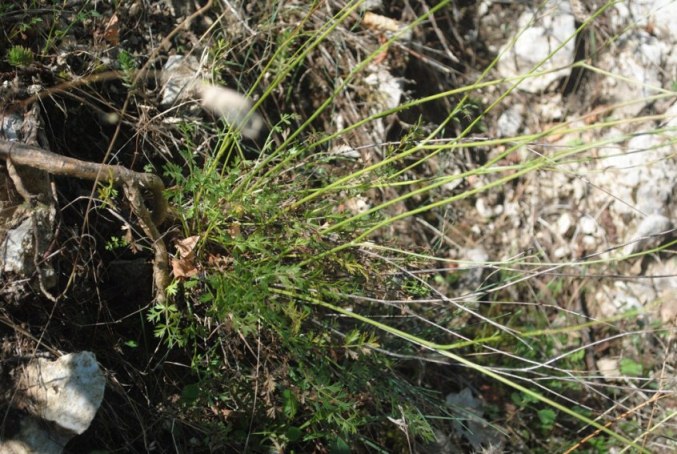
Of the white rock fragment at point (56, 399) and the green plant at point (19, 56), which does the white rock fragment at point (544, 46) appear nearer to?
the green plant at point (19, 56)

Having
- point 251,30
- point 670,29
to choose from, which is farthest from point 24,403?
point 670,29

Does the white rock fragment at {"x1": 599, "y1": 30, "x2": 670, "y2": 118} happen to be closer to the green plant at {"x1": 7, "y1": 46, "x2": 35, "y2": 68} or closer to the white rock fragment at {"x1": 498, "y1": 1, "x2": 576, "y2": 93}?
the white rock fragment at {"x1": 498, "y1": 1, "x2": 576, "y2": 93}

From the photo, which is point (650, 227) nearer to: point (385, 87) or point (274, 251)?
point (385, 87)

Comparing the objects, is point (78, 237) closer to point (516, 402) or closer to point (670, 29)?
point (516, 402)

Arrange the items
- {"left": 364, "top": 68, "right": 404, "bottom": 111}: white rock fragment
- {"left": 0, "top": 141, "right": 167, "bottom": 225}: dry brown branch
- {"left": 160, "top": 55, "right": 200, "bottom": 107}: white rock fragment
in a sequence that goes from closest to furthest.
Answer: {"left": 0, "top": 141, "right": 167, "bottom": 225}: dry brown branch
{"left": 160, "top": 55, "right": 200, "bottom": 107}: white rock fragment
{"left": 364, "top": 68, "right": 404, "bottom": 111}: white rock fragment

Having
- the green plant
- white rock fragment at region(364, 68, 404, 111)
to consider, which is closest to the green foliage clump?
the green plant

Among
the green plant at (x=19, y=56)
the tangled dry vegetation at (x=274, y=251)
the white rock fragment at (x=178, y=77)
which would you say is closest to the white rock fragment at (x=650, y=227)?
the tangled dry vegetation at (x=274, y=251)

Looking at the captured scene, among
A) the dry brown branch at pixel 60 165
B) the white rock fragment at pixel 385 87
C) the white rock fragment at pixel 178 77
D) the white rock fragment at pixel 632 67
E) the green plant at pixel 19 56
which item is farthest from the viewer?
the white rock fragment at pixel 632 67

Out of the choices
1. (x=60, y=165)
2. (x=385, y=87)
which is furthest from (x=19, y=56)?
(x=385, y=87)

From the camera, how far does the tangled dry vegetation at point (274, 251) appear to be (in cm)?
194

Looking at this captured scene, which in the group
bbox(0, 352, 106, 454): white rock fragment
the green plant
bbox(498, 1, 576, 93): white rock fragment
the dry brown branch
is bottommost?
bbox(0, 352, 106, 454): white rock fragment

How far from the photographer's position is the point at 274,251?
82.1 inches

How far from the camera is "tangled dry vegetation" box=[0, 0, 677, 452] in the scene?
1.94 meters

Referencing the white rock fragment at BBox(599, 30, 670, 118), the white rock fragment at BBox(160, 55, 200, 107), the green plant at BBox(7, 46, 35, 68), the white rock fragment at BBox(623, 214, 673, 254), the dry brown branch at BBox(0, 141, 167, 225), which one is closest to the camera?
the dry brown branch at BBox(0, 141, 167, 225)
